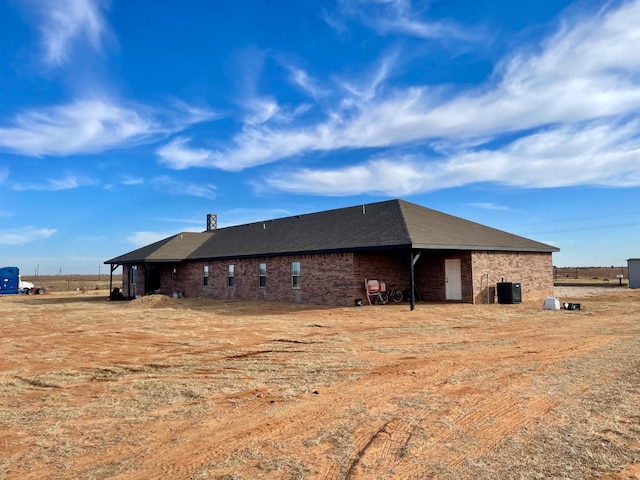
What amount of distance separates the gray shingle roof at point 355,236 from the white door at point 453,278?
4.37ft

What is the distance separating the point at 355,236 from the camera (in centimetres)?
2231

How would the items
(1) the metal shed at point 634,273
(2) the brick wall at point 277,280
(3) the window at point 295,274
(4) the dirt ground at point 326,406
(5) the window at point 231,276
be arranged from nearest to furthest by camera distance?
1. (4) the dirt ground at point 326,406
2. (2) the brick wall at point 277,280
3. (3) the window at point 295,274
4. (5) the window at point 231,276
5. (1) the metal shed at point 634,273

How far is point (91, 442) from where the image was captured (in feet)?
15.9

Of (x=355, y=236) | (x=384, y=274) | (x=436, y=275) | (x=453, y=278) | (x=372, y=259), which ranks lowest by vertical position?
(x=453, y=278)

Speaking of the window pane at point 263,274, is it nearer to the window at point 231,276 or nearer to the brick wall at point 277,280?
the brick wall at point 277,280

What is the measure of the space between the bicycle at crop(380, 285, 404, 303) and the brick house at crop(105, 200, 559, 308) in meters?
0.39

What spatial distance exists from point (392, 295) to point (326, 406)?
16512 millimetres

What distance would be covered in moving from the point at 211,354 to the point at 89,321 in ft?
32.7

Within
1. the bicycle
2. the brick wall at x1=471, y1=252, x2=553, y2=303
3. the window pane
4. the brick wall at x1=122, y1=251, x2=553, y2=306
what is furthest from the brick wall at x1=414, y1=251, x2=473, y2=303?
the window pane

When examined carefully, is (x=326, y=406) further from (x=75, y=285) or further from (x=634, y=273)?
(x=75, y=285)

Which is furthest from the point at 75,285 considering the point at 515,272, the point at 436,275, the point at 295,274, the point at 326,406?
the point at 326,406

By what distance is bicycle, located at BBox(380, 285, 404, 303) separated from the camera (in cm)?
2180

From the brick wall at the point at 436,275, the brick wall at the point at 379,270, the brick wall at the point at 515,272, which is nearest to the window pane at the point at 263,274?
the brick wall at the point at 379,270

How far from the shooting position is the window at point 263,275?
26.0 m
